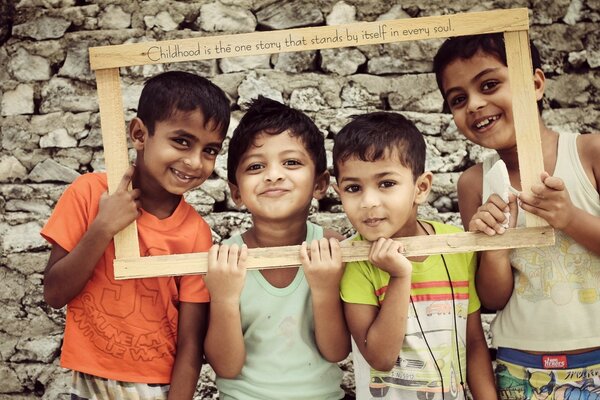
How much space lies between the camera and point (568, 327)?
1.62 meters

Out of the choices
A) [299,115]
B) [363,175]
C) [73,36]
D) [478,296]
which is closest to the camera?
[363,175]

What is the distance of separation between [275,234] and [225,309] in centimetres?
31

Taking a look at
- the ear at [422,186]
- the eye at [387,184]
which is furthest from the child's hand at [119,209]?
the ear at [422,186]

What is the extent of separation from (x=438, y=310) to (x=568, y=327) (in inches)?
14.7

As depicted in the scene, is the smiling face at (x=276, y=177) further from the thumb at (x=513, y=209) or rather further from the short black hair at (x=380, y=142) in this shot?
the thumb at (x=513, y=209)

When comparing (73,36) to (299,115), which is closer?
(299,115)

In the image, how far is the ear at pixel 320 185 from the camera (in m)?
1.85

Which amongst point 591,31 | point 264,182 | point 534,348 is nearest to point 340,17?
point 591,31

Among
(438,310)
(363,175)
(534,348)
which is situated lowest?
(534,348)

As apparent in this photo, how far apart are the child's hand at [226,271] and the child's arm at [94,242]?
25cm

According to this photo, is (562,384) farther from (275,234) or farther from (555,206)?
(275,234)

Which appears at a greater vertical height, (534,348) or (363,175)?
(363,175)

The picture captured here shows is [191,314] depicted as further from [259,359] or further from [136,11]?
[136,11]

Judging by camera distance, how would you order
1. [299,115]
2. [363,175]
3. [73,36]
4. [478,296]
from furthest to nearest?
1. [73,36]
2. [299,115]
3. [478,296]
4. [363,175]
